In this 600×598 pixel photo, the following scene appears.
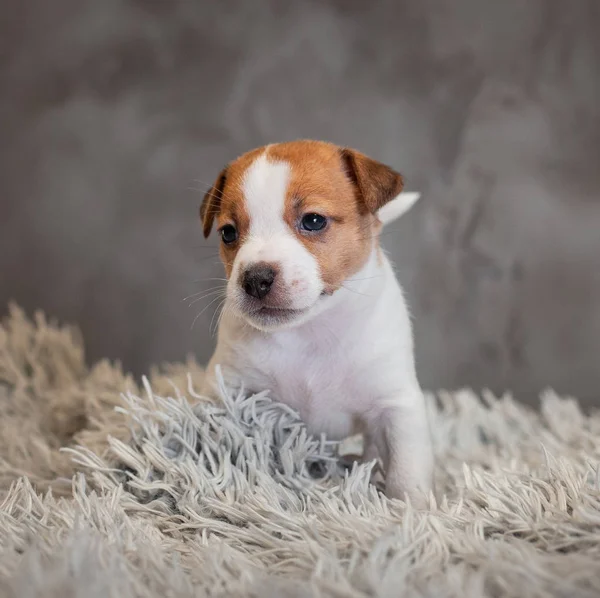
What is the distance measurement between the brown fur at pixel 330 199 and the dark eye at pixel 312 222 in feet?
0.04

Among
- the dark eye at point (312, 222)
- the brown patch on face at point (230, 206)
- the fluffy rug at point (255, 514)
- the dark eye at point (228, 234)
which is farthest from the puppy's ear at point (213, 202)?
the fluffy rug at point (255, 514)

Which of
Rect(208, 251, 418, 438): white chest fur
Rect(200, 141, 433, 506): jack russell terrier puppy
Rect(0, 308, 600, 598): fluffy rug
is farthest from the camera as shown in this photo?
Rect(208, 251, 418, 438): white chest fur

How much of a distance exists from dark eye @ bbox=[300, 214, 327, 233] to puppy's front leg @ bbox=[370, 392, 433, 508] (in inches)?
19.9

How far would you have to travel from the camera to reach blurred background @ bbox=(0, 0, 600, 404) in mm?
2861

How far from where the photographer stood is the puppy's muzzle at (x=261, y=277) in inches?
63.0

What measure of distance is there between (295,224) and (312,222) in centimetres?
5

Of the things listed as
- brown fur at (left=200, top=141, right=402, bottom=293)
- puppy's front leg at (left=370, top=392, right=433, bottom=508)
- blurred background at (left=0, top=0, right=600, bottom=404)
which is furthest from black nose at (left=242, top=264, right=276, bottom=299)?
blurred background at (left=0, top=0, right=600, bottom=404)

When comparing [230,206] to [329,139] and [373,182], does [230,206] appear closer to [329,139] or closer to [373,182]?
[373,182]

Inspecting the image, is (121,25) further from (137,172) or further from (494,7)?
(494,7)

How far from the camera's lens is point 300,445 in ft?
5.90

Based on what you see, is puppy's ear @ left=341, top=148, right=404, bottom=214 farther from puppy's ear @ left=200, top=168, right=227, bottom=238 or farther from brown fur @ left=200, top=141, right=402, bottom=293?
puppy's ear @ left=200, top=168, right=227, bottom=238

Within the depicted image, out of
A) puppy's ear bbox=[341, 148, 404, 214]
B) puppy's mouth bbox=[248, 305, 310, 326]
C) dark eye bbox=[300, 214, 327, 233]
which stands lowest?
puppy's mouth bbox=[248, 305, 310, 326]

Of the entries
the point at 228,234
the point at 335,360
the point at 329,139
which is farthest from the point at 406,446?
the point at 329,139

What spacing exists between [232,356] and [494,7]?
1930mm
